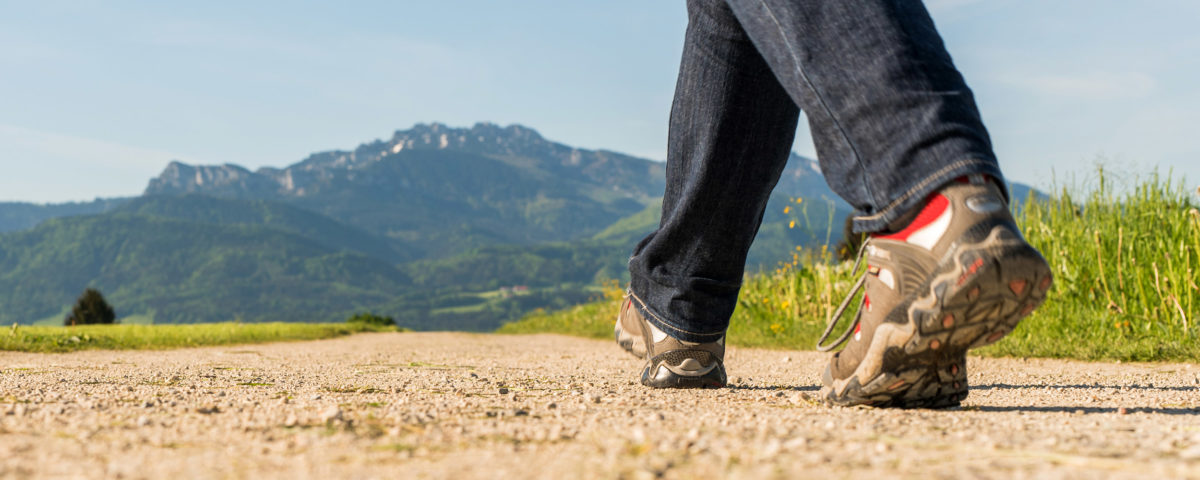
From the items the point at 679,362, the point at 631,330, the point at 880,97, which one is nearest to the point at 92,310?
the point at 631,330

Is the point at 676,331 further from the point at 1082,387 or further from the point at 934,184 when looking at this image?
the point at 1082,387

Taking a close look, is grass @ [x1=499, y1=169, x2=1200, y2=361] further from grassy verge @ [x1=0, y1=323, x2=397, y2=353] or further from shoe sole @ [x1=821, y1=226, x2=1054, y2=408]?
grassy verge @ [x1=0, y1=323, x2=397, y2=353]

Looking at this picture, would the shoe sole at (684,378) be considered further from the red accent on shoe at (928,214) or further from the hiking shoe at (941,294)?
the red accent on shoe at (928,214)

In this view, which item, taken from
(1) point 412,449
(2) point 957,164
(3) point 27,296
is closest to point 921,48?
(2) point 957,164

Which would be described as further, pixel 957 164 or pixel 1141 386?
pixel 1141 386

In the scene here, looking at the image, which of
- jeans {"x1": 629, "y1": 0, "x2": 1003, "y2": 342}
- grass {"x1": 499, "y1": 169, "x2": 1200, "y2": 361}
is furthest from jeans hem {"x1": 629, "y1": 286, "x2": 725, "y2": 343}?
grass {"x1": 499, "y1": 169, "x2": 1200, "y2": 361}

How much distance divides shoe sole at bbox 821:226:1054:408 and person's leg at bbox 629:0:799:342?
2.36 feet

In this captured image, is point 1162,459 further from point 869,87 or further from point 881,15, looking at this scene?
point 881,15

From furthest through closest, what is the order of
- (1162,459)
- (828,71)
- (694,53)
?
(694,53)
(828,71)
(1162,459)

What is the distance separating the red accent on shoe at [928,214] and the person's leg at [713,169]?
73cm

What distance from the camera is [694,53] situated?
2236mm

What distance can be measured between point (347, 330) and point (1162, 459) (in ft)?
42.2

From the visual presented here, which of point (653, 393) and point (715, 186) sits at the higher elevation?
point (715, 186)

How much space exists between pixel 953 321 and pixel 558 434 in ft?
2.60
